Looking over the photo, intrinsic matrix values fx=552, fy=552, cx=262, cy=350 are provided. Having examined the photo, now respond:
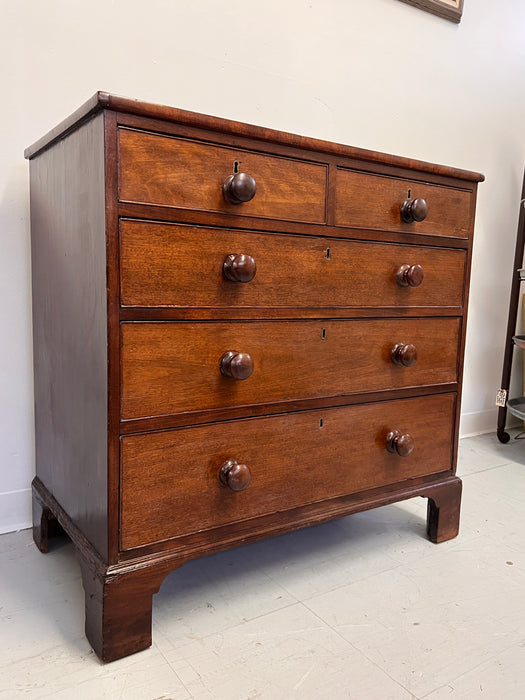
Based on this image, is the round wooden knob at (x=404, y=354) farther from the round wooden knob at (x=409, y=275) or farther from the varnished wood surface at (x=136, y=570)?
the varnished wood surface at (x=136, y=570)

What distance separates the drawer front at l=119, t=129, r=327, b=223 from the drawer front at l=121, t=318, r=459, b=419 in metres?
0.21

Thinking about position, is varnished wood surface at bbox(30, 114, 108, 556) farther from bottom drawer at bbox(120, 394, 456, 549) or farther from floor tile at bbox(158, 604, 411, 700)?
floor tile at bbox(158, 604, 411, 700)

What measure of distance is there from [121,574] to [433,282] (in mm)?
916

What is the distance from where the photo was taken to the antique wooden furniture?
2.95 feet

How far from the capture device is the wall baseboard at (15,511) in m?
1.38

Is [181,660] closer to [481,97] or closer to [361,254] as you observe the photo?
[361,254]

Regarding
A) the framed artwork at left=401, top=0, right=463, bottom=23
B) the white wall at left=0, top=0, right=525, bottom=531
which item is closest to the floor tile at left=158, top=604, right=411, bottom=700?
the white wall at left=0, top=0, right=525, bottom=531

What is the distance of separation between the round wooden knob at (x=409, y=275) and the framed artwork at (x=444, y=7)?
4.24ft

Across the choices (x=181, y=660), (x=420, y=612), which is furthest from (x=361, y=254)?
(x=181, y=660)

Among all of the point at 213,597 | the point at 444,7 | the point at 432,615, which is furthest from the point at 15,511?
the point at 444,7

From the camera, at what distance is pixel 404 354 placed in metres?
1.23

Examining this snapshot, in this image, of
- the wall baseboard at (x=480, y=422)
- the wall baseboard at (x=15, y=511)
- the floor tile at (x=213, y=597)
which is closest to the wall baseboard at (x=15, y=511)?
the wall baseboard at (x=15, y=511)

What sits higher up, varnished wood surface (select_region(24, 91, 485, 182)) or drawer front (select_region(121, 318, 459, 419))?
varnished wood surface (select_region(24, 91, 485, 182))

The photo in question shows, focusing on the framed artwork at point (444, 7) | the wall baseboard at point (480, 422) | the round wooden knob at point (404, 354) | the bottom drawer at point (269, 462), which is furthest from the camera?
the wall baseboard at point (480, 422)
